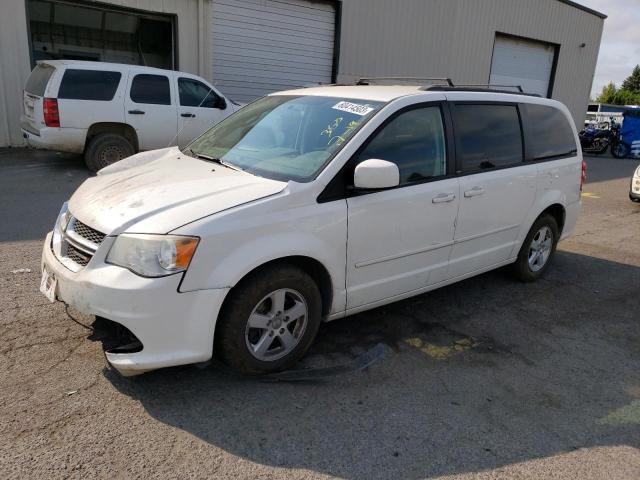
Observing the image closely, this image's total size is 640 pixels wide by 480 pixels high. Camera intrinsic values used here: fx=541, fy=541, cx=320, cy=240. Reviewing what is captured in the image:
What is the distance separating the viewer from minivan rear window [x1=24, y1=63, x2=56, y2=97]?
902 centimetres

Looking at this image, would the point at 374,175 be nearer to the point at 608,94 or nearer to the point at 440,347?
the point at 440,347

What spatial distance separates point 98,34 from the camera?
1380 centimetres

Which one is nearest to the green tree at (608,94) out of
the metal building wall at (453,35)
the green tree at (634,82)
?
the green tree at (634,82)

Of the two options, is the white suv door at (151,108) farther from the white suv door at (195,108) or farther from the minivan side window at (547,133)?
the minivan side window at (547,133)

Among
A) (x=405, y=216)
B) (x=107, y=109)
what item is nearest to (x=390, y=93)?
(x=405, y=216)

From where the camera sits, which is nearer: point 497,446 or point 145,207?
point 497,446

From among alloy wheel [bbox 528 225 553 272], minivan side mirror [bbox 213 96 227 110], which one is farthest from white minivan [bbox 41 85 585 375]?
minivan side mirror [bbox 213 96 227 110]

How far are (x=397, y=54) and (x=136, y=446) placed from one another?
16.6 metres

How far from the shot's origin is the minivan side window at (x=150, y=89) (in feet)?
31.7

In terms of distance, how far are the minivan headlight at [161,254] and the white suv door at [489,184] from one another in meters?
2.23

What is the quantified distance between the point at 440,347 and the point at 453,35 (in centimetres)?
1729

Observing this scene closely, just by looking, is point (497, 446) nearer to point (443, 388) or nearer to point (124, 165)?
point (443, 388)

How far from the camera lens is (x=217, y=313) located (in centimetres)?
299

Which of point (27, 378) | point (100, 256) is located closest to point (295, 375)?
point (100, 256)
